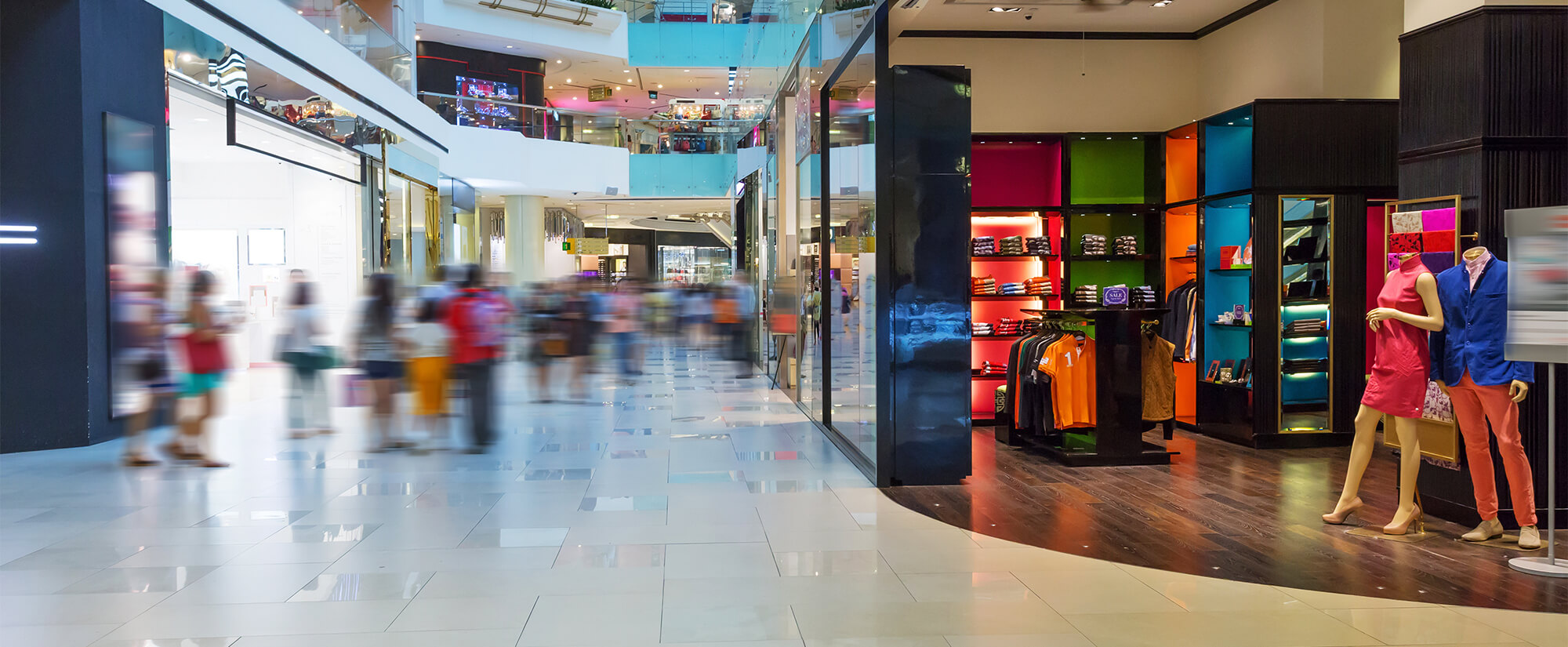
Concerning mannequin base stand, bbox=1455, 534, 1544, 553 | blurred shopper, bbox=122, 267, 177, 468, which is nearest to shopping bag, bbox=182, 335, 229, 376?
blurred shopper, bbox=122, 267, 177, 468

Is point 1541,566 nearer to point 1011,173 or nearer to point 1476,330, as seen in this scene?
point 1476,330

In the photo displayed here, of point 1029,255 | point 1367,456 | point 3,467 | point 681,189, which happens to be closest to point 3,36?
point 3,467

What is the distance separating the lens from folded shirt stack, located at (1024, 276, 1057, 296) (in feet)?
30.2

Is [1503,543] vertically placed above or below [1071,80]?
below

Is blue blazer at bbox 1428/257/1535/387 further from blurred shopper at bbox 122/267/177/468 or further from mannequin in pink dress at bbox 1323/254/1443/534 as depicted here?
blurred shopper at bbox 122/267/177/468

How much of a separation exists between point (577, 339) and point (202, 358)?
559 cm

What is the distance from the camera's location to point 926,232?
20.7 ft

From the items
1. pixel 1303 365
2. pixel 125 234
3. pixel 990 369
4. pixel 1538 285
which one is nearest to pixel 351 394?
pixel 125 234

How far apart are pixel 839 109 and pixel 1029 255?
2653 mm

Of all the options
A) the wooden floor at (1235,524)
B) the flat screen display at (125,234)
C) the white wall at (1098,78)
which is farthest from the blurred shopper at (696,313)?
the wooden floor at (1235,524)

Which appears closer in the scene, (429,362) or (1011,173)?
(429,362)

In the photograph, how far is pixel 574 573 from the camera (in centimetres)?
419

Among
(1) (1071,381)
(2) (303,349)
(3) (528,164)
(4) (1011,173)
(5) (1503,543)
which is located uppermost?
(3) (528,164)

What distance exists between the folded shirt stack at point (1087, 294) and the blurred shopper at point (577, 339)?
18.7ft
